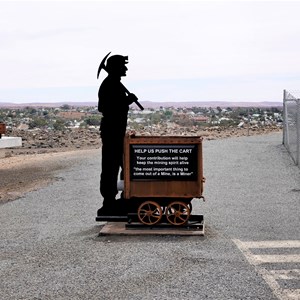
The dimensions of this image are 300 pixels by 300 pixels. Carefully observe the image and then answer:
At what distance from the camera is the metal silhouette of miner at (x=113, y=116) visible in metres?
11.7

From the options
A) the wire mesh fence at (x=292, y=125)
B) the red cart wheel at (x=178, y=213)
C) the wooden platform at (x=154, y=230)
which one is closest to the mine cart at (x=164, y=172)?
the red cart wheel at (x=178, y=213)

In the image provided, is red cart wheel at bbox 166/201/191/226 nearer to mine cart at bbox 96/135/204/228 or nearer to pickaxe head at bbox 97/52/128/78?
mine cart at bbox 96/135/204/228

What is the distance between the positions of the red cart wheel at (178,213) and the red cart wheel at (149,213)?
7.7 inches

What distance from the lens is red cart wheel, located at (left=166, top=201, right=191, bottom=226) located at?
11.2m

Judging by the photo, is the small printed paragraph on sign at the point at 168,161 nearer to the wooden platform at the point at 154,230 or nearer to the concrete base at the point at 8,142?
the wooden platform at the point at 154,230

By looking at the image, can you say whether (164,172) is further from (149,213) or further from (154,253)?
(154,253)

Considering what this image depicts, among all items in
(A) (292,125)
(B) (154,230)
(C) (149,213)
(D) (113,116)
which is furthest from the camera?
(A) (292,125)

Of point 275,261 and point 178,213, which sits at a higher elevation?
point 178,213

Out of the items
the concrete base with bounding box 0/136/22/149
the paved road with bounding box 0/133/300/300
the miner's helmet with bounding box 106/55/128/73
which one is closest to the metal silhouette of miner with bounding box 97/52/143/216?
the miner's helmet with bounding box 106/55/128/73

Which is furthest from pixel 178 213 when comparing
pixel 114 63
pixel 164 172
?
pixel 114 63

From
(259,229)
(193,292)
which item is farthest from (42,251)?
(259,229)

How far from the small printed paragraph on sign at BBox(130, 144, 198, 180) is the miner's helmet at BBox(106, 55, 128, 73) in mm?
1678

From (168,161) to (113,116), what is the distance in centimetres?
147

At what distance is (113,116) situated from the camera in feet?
38.5
